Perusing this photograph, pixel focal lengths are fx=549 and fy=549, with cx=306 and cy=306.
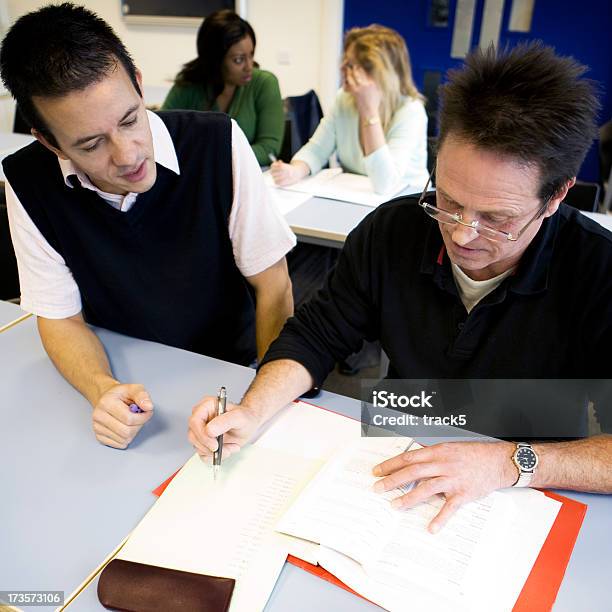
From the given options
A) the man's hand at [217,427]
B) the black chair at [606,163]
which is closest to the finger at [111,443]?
the man's hand at [217,427]

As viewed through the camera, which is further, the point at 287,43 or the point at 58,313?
the point at 287,43

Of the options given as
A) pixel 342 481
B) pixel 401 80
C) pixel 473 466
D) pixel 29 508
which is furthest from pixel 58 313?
pixel 401 80

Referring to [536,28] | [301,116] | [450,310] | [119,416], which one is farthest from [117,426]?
[536,28]

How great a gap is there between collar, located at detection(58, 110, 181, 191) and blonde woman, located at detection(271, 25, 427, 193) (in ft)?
3.77

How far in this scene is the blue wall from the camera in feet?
12.3

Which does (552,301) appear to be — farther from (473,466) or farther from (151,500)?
(151,500)

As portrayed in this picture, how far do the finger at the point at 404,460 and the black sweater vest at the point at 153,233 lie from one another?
2.22 feet

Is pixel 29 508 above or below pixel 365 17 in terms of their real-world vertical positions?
below

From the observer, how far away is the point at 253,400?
987 mm

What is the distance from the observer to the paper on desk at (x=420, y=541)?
706mm

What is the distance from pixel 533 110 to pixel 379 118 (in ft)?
5.44

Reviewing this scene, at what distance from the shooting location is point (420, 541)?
76 cm

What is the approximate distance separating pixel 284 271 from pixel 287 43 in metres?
3.87

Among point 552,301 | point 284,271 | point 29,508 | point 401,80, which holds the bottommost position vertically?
point 29,508
